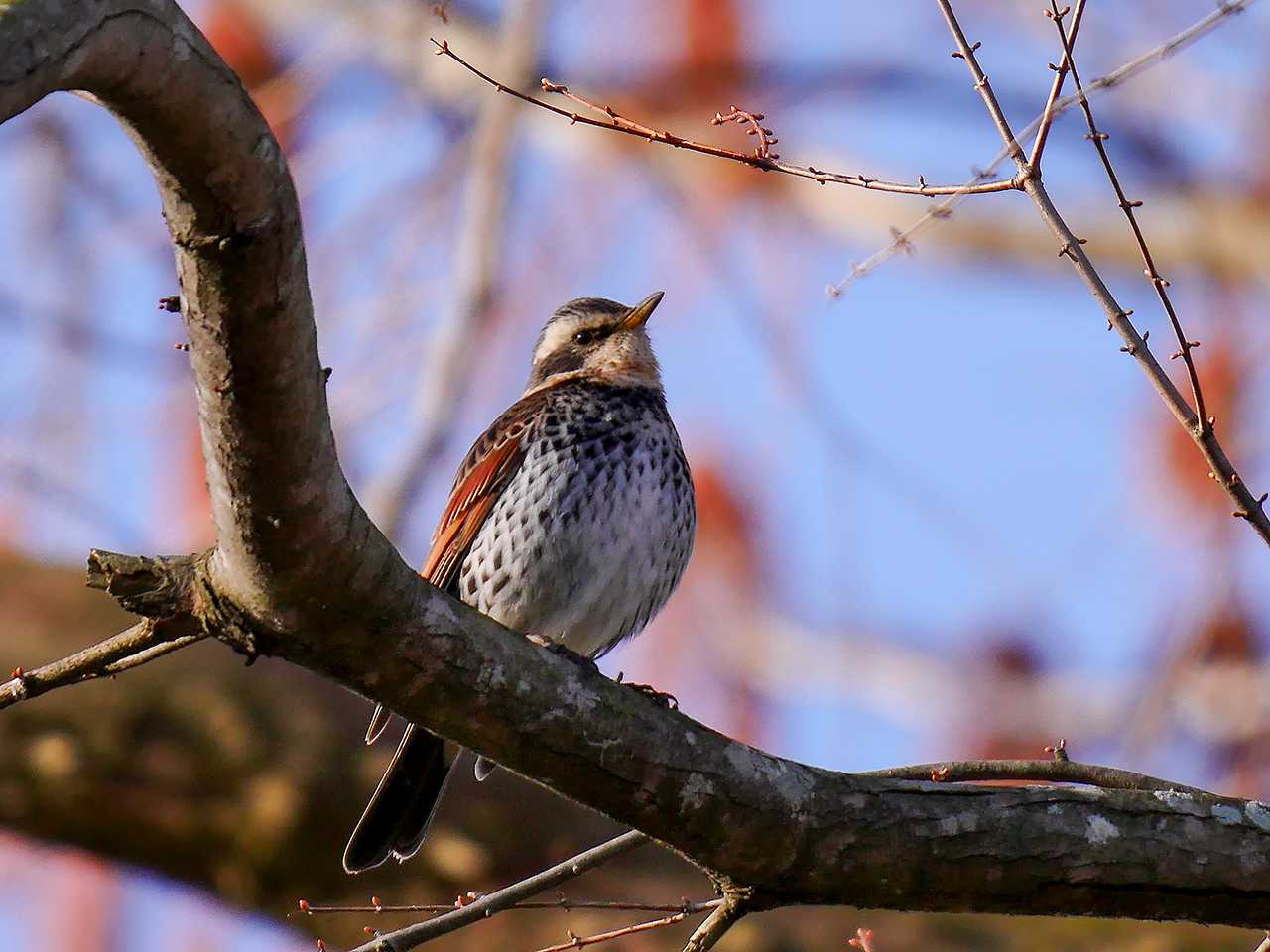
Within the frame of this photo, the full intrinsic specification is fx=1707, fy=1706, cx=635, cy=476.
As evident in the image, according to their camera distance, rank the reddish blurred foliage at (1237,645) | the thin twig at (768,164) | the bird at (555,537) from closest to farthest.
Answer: the thin twig at (768,164), the bird at (555,537), the reddish blurred foliage at (1237,645)

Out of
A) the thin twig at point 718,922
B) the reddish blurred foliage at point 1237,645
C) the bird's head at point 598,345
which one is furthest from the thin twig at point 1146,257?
the reddish blurred foliage at point 1237,645

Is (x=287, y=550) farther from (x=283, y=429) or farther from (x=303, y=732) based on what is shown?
(x=303, y=732)

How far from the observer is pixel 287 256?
9.13ft

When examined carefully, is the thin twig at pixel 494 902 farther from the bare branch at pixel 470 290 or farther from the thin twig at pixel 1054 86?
the bare branch at pixel 470 290

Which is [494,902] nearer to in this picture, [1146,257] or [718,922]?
[718,922]

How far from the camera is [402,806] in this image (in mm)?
5098

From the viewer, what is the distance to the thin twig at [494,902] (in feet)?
11.9

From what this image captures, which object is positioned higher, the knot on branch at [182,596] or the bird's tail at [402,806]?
the bird's tail at [402,806]

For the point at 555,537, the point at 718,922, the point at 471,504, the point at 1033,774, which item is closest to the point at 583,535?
the point at 555,537


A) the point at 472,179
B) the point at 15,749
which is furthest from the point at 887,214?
the point at 15,749

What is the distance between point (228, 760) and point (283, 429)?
13.8ft

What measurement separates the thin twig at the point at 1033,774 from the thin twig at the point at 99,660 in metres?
1.54

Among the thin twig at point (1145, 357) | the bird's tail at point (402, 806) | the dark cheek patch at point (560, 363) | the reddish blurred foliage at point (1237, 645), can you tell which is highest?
the reddish blurred foliage at point (1237, 645)

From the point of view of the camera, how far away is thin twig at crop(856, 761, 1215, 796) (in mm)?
3785
